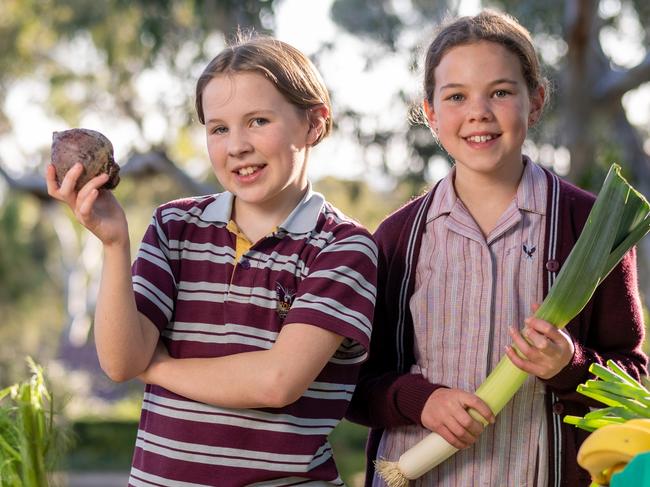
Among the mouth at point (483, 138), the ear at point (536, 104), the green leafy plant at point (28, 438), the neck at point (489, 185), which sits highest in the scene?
the ear at point (536, 104)

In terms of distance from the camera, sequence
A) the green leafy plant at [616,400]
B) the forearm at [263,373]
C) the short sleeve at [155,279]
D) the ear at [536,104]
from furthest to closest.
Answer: the ear at [536,104]
the short sleeve at [155,279]
the forearm at [263,373]
the green leafy plant at [616,400]

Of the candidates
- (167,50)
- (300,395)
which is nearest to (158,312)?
(300,395)

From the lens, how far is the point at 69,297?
26250 mm

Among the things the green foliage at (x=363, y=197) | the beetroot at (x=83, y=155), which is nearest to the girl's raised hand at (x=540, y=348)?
the beetroot at (x=83, y=155)

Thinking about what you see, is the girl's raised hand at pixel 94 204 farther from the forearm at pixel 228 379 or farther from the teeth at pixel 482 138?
the teeth at pixel 482 138

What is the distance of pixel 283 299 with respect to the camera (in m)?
2.45

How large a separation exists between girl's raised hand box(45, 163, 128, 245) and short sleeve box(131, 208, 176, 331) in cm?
22

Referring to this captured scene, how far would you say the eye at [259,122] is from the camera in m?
2.48

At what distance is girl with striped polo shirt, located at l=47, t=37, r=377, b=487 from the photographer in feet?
7.60

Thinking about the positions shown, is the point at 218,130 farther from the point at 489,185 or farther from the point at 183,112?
the point at 183,112

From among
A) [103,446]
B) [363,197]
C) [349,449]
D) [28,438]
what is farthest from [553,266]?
[103,446]

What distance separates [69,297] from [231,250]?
2455 cm

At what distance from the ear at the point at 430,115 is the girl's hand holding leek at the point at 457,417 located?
750 millimetres

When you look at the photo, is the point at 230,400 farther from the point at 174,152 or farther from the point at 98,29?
the point at 174,152
